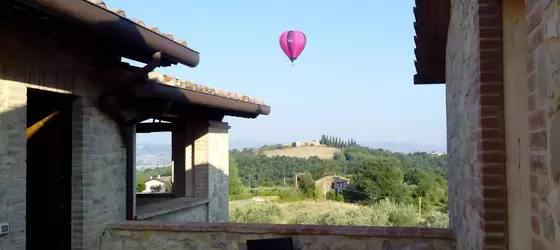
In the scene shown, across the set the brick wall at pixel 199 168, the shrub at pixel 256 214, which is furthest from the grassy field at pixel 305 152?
the brick wall at pixel 199 168

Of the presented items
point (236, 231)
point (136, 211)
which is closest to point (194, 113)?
point (136, 211)

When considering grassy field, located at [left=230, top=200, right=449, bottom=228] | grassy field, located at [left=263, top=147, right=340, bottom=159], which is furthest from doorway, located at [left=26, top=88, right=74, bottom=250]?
grassy field, located at [left=263, top=147, right=340, bottom=159]

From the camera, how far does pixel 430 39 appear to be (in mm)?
5926

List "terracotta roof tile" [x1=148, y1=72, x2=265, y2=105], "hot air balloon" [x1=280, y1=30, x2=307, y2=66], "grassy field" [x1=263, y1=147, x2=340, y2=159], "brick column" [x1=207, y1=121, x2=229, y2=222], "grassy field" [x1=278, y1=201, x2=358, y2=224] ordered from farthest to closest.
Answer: "grassy field" [x1=263, y1=147, x2=340, y2=159]
"grassy field" [x1=278, y1=201, x2=358, y2=224]
"hot air balloon" [x1=280, y1=30, x2=307, y2=66]
"brick column" [x1=207, y1=121, x2=229, y2=222]
"terracotta roof tile" [x1=148, y1=72, x2=265, y2=105]

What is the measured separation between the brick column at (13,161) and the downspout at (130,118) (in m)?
1.30

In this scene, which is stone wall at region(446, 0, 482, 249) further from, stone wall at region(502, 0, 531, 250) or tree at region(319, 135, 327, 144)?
tree at region(319, 135, 327, 144)

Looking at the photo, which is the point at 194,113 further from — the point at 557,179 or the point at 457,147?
the point at 557,179

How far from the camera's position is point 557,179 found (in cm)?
168

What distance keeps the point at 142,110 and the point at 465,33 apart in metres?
4.08

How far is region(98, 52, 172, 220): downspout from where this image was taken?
5.83 m

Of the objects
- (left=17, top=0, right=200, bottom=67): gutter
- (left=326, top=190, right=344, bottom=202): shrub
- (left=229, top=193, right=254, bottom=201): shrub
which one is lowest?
(left=326, top=190, right=344, bottom=202): shrub

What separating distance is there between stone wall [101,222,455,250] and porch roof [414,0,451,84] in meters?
2.12

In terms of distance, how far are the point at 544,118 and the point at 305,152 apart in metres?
70.0

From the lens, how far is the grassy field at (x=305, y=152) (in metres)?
69.7
